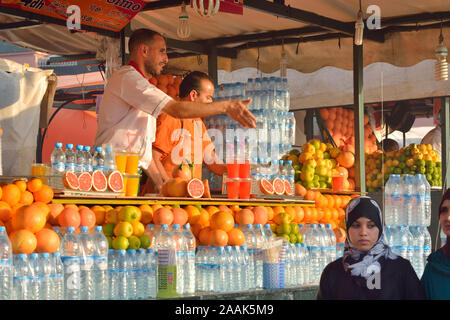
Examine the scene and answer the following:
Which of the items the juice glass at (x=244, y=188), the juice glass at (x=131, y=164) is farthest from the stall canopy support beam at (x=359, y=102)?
the juice glass at (x=131, y=164)

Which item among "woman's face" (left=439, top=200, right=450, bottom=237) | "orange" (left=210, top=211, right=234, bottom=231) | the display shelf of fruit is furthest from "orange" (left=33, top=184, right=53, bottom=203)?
the display shelf of fruit

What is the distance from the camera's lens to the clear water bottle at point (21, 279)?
368 cm

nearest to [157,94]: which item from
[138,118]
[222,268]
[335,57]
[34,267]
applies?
[138,118]

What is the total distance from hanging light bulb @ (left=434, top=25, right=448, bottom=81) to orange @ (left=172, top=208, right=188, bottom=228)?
4.18 meters

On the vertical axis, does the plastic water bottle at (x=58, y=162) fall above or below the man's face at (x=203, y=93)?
below

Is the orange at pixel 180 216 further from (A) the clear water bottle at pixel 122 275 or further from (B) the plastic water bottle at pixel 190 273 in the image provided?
(A) the clear water bottle at pixel 122 275

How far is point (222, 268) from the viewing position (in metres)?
4.57

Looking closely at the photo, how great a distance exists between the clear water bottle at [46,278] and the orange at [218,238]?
1198 mm

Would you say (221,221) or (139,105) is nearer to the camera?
(221,221)

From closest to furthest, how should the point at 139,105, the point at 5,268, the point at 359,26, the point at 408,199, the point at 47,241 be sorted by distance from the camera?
the point at 5,268 → the point at 47,241 → the point at 139,105 → the point at 359,26 → the point at 408,199

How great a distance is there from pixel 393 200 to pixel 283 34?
225 cm

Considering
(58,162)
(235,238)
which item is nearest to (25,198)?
(58,162)

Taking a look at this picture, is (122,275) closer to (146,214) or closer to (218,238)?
(146,214)

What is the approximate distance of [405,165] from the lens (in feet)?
33.1
